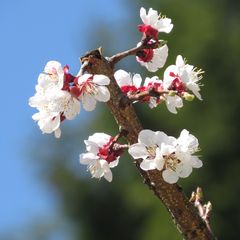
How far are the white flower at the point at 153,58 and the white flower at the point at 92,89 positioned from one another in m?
0.25

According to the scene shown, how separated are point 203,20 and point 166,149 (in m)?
17.5

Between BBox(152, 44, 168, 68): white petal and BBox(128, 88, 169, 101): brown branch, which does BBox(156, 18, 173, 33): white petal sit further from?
BBox(128, 88, 169, 101): brown branch

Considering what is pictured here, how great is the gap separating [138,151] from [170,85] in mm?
283

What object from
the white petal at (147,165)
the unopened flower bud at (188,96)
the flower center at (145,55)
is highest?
the flower center at (145,55)

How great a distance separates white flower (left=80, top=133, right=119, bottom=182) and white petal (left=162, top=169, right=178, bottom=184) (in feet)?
0.59

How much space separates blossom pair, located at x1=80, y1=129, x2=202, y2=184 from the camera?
2.18 metres

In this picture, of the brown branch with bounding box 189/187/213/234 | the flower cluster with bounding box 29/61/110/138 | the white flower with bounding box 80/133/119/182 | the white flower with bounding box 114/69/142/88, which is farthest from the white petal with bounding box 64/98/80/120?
the brown branch with bounding box 189/187/213/234

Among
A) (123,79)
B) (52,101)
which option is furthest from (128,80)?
(52,101)

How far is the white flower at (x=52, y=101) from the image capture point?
2195mm

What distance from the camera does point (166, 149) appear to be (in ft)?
7.39

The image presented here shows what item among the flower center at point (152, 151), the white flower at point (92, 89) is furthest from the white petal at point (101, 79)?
the flower center at point (152, 151)

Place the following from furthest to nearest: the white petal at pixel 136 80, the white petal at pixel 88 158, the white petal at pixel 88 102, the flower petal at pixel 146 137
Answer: the white petal at pixel 136 80 → the white petal at pixel 88 158 → the white petal at pixel 88 102 → the flower petal at pixel 146 137

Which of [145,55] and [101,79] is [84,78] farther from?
[145,55]

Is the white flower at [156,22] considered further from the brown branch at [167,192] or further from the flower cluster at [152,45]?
the brown branch at [167,192]
